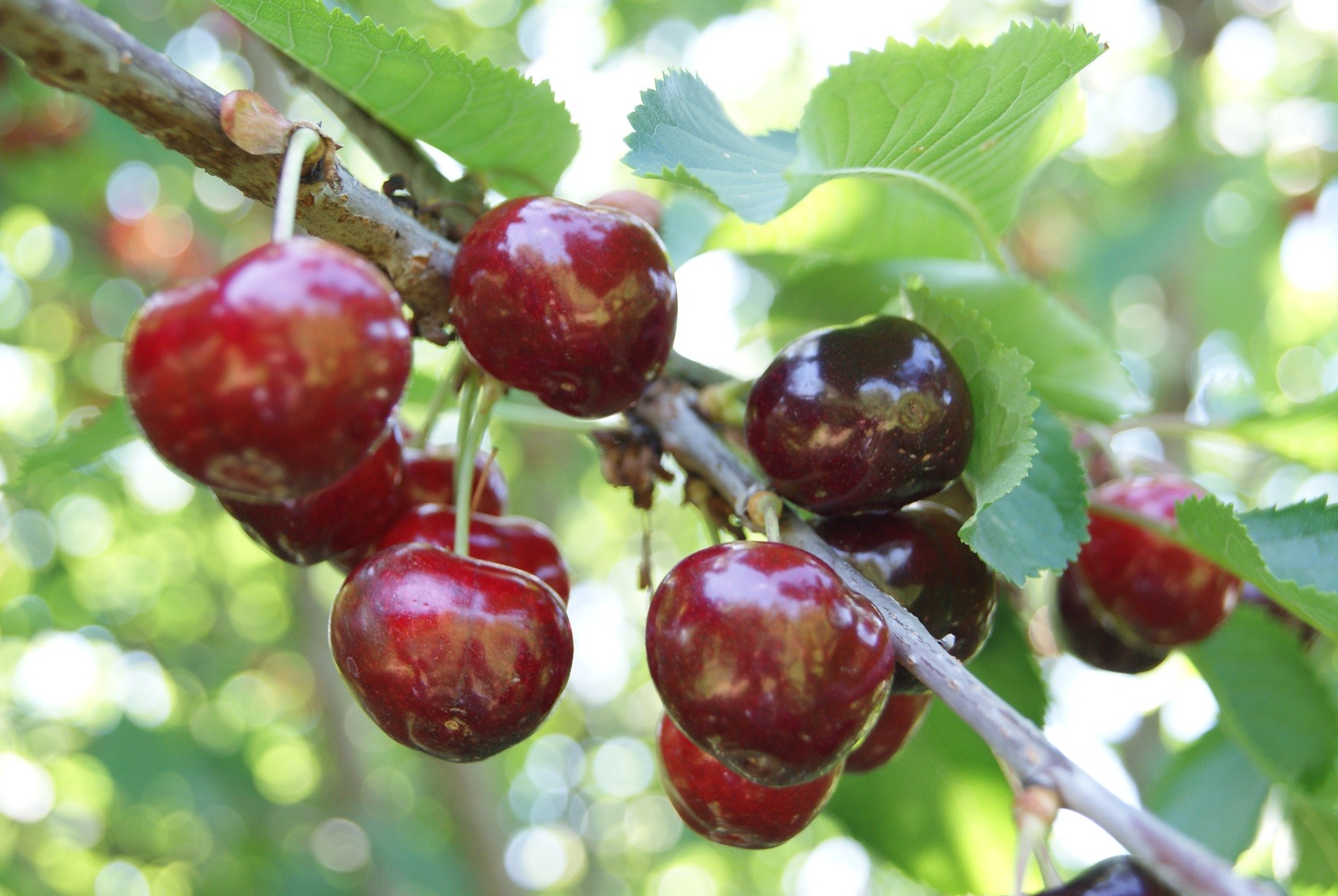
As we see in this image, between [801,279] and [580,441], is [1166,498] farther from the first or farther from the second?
[580,441]

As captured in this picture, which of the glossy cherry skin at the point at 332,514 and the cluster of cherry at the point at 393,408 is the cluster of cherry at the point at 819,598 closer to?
the cluster of cherry at the point at 393,408

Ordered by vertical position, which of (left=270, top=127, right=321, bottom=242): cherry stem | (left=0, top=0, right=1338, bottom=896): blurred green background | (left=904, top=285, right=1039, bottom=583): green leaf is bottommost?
(left=0, top=0, right=1338, bottom=896): blurred green background

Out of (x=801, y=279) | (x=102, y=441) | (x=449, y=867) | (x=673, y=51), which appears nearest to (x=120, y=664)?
(x=449, y=867)

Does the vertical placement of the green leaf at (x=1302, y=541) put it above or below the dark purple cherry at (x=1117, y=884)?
above

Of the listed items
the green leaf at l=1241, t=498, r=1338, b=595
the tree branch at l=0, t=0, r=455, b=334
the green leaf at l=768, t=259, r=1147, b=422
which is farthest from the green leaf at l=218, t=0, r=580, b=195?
the green leaf at l=1241, t=498, r=1338, b=595

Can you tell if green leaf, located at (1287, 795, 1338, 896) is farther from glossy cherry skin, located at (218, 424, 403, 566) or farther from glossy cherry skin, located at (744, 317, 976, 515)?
glossy cherry skin, located at (218, 424, 403, 566)

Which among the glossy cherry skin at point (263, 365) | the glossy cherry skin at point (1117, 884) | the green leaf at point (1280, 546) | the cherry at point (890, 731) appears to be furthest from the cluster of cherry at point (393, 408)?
the green leaf at point (1280, 546)

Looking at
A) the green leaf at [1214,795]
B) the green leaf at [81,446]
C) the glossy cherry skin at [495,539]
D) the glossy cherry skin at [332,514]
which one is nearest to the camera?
the glossy cherry skin at [332,514]
